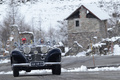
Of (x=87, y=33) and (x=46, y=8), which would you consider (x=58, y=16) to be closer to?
(x=46, y=8)

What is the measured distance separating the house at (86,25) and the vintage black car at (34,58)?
43.0 metres

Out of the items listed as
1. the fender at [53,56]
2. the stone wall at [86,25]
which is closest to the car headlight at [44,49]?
the fender at [53,56]

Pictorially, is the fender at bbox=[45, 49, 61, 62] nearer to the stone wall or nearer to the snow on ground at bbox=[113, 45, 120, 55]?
the snow on ground at bbox=[113, 45, 120, 55]

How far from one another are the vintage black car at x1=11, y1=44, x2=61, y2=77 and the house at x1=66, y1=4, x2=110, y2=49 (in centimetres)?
4303

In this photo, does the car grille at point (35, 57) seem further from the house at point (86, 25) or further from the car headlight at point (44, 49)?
the house at point (86, 25)

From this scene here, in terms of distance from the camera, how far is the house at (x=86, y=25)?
193 feet

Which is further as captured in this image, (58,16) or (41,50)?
(58,16)

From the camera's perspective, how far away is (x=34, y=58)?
14992 mm

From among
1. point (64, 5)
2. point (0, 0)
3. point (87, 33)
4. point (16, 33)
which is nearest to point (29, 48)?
point (16, 33)

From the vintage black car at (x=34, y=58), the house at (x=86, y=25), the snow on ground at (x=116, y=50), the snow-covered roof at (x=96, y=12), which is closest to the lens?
the vintage black car at (x=34, y=58)

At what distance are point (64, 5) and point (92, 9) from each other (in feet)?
164

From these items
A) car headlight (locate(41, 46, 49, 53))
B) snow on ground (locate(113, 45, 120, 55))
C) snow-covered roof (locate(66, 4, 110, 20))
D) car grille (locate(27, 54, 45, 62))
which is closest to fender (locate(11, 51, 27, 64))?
car grille (locate(27, 54, 45, 62))

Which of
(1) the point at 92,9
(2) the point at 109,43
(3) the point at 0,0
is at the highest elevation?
(3) the point at 0,0

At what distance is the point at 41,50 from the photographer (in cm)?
1504
